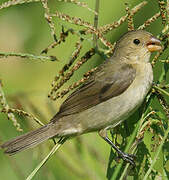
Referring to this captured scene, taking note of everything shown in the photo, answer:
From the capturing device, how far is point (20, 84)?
3838mm

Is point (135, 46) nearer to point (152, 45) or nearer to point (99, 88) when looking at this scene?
point (152, 45)

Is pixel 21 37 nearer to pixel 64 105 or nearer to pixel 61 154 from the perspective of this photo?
pixel 64 105

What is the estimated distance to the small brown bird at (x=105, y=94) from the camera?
10.4 feet

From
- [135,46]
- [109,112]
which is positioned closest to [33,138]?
[109,112]

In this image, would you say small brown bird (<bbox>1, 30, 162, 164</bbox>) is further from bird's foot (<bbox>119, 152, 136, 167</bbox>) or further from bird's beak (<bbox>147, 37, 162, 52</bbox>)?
bird's foot (<bbox>119, 152, 136, 167</bbox>)

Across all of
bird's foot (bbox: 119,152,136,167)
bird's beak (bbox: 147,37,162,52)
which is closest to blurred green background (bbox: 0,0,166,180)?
bird's foot (bbox: 119,152,136,167)

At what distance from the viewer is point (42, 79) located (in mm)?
4004

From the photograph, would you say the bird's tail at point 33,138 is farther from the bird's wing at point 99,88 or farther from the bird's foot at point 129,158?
the bird's foot at point 129,158

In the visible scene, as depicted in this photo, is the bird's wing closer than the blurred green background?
No

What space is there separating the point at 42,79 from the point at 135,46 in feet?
3.21

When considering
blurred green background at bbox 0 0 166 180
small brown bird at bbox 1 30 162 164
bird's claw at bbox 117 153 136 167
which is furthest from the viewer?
small brown bird at bbox 1 30 162 164

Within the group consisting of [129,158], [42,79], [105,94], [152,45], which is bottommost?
[129,158]

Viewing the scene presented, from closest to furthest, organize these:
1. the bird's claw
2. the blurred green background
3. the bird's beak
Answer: the bird's claw, the blurred green background, the bird's beak

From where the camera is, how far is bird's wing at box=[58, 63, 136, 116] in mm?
3242
